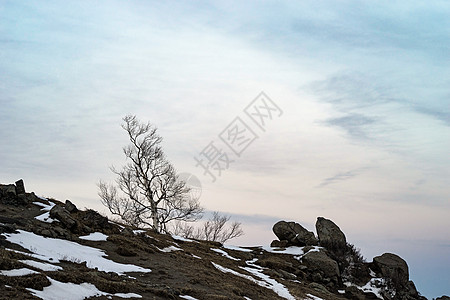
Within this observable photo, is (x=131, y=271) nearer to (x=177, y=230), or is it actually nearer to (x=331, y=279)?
(x=331, y=279)

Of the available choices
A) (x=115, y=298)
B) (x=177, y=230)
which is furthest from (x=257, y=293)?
(x=177, y=230)

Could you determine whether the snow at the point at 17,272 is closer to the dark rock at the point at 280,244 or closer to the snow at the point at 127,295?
the snow at the point at 127,295

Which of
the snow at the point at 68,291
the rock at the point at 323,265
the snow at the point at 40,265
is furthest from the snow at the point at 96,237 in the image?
the rock at the point at 323,265

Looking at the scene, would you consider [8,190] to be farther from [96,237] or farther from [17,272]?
[17,272]

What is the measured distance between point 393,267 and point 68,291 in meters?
36.0

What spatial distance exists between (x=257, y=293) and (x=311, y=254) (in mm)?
17628

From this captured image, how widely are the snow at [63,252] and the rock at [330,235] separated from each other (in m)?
28.7

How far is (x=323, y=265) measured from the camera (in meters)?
36.9

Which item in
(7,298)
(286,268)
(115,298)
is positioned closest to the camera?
(7,298)

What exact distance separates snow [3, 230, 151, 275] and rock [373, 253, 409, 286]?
94.5ft

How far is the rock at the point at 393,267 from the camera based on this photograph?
39.0 metres

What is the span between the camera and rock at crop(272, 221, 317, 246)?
43.8 meters

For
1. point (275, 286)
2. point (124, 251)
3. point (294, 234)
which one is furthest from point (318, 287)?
point (124, 251)

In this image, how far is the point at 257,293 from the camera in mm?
22094
